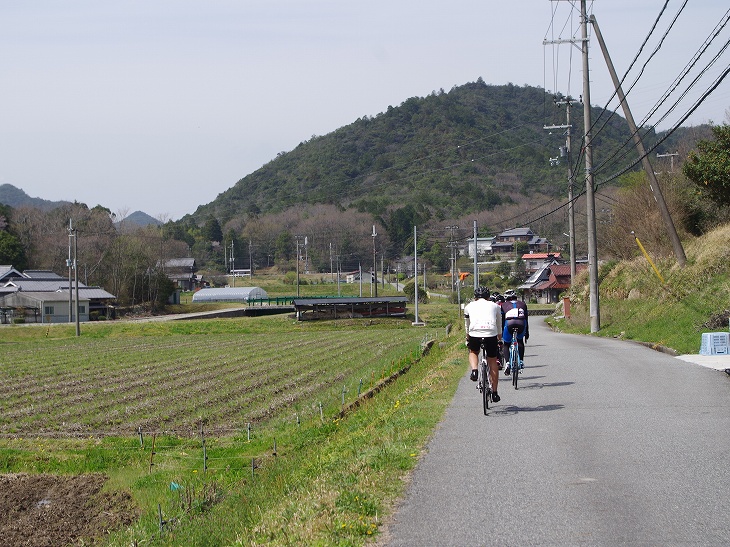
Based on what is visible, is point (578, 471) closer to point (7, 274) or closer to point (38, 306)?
point (38, 306)

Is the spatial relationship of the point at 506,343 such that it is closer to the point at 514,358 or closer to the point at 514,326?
the point at 514,326

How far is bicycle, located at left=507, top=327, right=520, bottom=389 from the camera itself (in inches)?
551

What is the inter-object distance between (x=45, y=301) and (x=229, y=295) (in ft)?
96.5

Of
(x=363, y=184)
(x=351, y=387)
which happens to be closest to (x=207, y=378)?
(x=351, y=387)

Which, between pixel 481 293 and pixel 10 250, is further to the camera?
pixel 10 250

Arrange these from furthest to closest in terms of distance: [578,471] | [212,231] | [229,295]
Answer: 1. [212,231]
2. [229,295]
3. [578,471]

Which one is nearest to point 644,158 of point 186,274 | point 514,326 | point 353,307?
point 514,326

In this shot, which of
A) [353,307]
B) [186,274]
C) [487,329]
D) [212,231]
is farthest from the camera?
[212,231]

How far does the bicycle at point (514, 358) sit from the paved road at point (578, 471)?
0.42 meters

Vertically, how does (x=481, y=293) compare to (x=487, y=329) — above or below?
above

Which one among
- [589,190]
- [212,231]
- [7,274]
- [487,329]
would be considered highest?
[212,231]

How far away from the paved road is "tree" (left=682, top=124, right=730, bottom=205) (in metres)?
14.9

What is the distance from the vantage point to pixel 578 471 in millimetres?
7602

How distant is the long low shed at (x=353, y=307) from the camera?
6825cm
